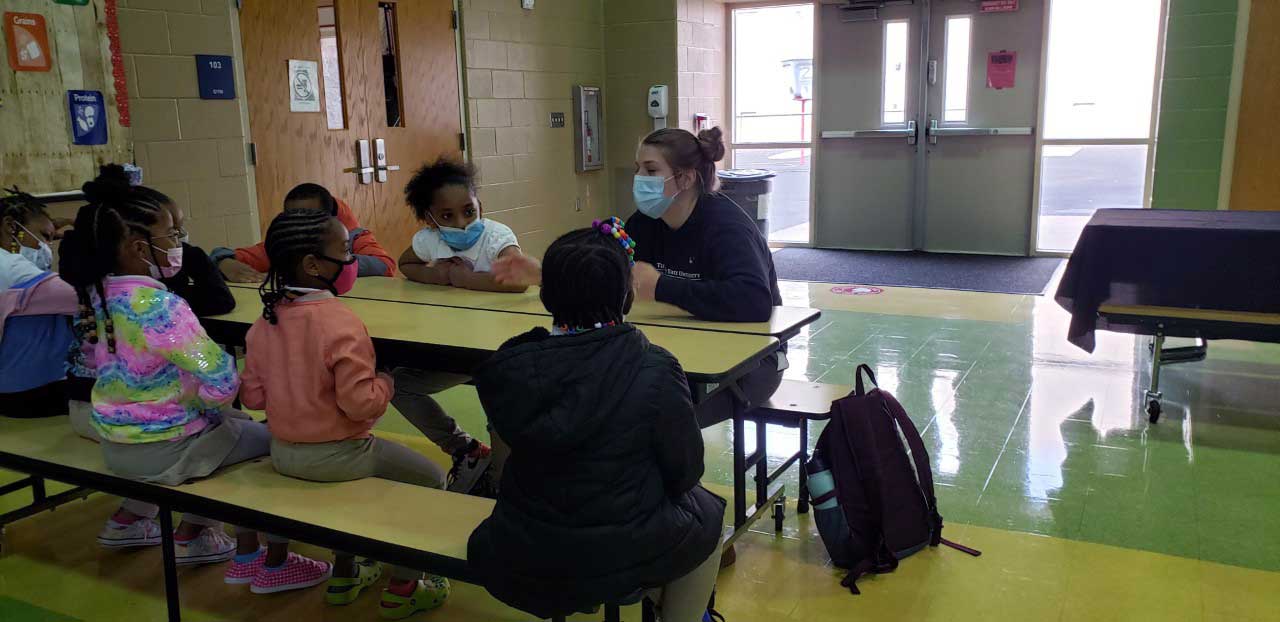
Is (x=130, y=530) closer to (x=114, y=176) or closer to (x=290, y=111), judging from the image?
(x=114, y=176)

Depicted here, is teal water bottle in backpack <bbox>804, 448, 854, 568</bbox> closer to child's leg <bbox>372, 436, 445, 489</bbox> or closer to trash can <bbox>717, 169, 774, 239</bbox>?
child's leg <bbox>372, 436, 445, 489</bbox>

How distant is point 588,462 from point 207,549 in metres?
1.65

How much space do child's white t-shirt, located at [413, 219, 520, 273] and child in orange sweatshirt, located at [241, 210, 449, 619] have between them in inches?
35.9

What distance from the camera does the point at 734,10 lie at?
8734 millimetres

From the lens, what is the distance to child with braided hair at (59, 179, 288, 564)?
2.15 m

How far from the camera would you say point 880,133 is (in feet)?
27.3

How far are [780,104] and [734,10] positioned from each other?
953 millimetres

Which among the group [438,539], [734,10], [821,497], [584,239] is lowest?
[821,497]

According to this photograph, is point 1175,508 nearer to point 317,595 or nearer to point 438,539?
point 438,539

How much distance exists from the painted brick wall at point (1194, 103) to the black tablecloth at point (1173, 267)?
2.87 meters

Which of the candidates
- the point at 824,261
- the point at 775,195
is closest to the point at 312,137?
the point at 824,261

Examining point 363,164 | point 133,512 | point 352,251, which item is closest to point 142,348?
point 133,512

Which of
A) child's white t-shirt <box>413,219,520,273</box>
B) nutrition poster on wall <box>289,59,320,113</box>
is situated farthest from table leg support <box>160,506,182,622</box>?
nutrition poster on wall <box>289,59,320,113</box>

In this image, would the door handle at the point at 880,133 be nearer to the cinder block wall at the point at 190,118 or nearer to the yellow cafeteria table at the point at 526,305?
the cinder block wall at the point at 190,118
